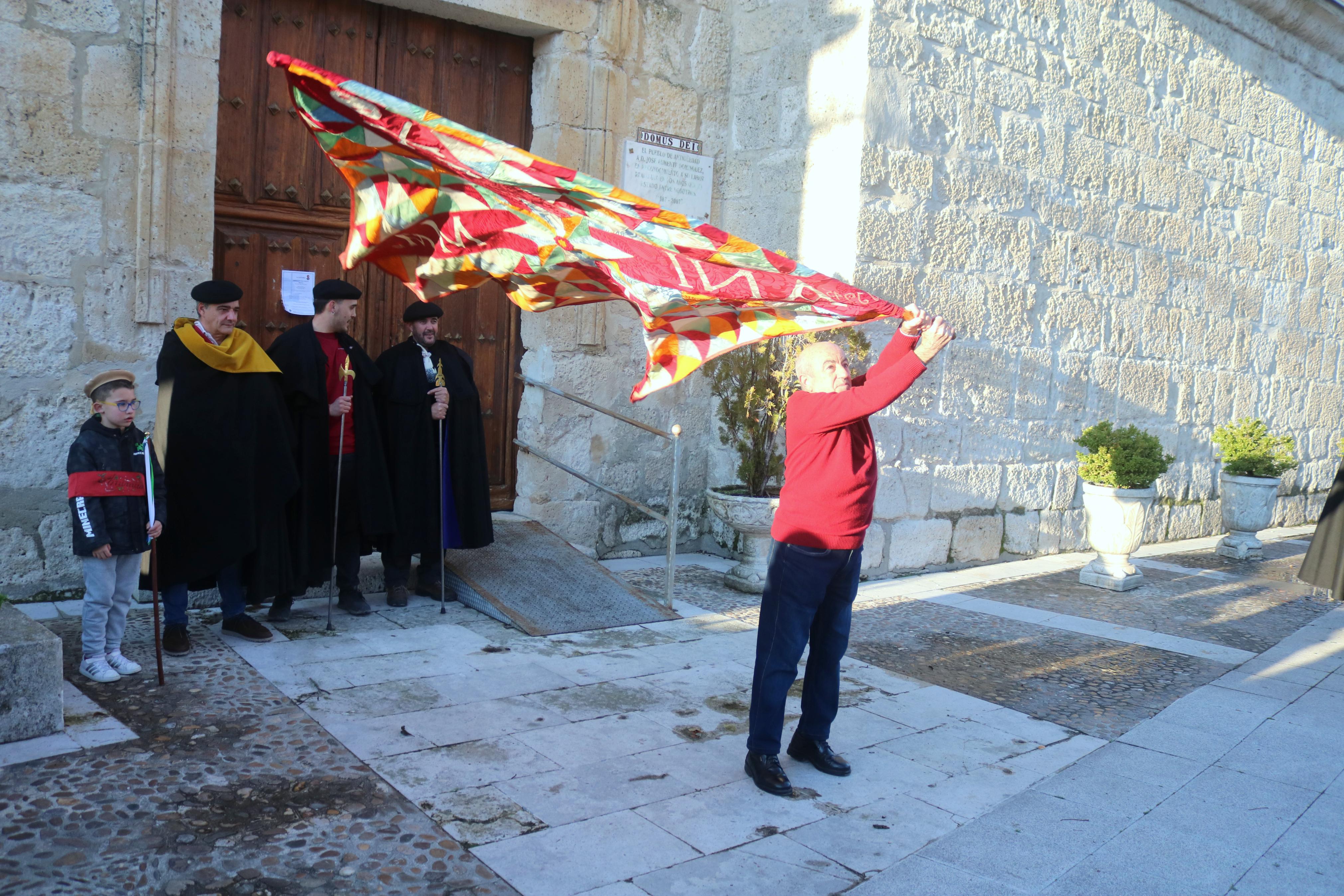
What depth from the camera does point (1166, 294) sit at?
28.5ft

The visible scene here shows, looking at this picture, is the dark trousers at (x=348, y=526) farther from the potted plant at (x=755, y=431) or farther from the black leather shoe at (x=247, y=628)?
the potted plant at (x=755, y=431)

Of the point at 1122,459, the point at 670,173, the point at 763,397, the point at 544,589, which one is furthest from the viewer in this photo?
the point at 1122,459

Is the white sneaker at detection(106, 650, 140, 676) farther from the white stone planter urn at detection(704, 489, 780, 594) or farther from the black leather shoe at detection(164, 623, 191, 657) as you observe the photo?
the white stone planter urn at detection(704, 489, 780, 594)

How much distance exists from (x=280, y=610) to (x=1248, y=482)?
7247 mm

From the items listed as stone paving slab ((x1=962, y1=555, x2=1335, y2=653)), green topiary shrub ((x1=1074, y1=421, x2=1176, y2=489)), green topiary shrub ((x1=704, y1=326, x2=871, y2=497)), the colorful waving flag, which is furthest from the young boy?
green topiary shrub ((x1=1074, y1=421, x2=1176, y2=489))

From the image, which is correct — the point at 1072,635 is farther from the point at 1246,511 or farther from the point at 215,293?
the point at 215,293

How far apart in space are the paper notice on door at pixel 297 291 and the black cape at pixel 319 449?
406 mm

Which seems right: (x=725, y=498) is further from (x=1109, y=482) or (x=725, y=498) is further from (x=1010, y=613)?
(x=1109, y=482)

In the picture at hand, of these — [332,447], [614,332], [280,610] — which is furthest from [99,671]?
[614,332]

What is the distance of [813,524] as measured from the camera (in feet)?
10.8

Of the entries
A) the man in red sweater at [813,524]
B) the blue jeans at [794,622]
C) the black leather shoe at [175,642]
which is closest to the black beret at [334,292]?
the black leather shoe at [175,642]

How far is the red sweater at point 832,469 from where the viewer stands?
128 inches

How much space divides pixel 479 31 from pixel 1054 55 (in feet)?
13.5

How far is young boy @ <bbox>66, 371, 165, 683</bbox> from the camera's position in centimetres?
369
